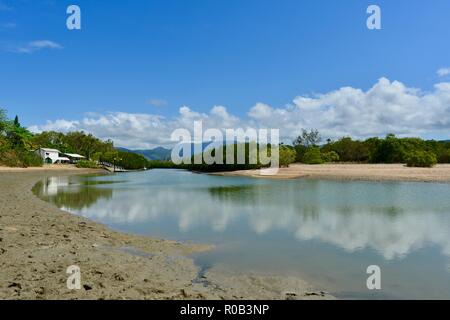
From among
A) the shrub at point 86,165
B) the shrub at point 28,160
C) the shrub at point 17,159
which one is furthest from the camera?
the shrub at point 86,165

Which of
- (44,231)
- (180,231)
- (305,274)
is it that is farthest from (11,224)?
(305,274)

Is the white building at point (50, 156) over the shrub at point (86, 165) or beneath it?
over

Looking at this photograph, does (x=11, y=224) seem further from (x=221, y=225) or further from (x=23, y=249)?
(x=221, y=225)

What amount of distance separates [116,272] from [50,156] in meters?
111

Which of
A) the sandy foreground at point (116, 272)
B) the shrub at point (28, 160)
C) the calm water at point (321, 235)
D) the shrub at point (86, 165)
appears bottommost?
the calm water at point (321, 235)

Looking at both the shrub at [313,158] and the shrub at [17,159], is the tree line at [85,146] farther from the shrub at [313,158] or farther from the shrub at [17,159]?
the shrub at [313,158]

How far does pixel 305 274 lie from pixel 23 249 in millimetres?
8314

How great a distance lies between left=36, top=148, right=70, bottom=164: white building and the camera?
106 m

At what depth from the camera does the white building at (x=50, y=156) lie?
105988 mm

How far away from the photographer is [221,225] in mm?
17984

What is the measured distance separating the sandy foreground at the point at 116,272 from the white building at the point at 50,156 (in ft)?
329

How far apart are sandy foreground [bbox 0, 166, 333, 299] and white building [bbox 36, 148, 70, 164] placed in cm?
10029

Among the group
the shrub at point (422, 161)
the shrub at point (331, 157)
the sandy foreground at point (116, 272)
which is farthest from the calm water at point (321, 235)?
the shrub at point (331, 157)

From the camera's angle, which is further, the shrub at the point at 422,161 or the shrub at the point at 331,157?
the shrub at the point at 331,157
